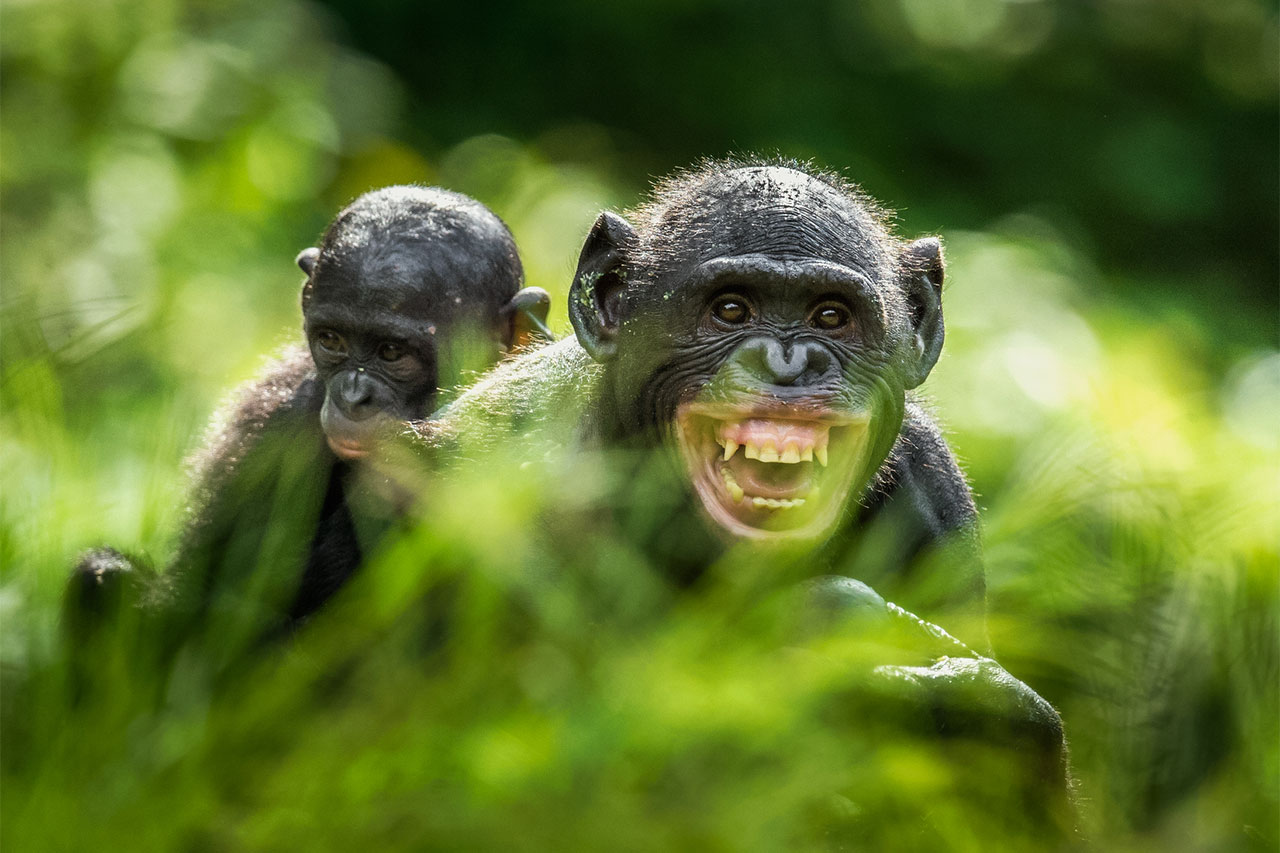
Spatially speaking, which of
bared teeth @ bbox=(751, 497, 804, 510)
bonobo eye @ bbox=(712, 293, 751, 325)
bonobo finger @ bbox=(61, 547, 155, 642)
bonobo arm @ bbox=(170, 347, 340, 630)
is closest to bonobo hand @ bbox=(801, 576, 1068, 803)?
bared teeth @ bbox=(751, 497, 804, 510)

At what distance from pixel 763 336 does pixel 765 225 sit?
259 millimetres

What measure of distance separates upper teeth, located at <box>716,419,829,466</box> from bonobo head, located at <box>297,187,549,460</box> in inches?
53.6

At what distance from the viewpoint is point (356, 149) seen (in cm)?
1027

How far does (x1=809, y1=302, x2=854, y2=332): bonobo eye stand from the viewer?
11.1ft

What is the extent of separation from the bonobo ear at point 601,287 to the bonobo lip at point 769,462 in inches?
12.6

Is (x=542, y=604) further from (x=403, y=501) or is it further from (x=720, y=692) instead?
(x=403, y=501)

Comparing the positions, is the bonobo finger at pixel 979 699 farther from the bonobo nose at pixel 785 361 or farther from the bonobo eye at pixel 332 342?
the bonobo eye at pixel 332 342

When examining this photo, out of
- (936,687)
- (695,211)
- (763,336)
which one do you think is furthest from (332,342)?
(936,687)

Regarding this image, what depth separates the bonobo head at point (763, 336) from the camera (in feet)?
10.6

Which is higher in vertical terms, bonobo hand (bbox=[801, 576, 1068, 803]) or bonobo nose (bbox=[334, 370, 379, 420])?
bonobo hand (bbox=[801, 576, 1068, 803])

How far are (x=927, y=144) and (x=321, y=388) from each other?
7632 millimetres

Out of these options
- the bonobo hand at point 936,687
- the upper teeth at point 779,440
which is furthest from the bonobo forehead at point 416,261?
the bonobo hand at point 936,687

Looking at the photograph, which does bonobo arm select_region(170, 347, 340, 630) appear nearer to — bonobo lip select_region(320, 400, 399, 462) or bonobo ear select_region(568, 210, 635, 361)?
bonobo lip select_region(320, 400, 399, 462)

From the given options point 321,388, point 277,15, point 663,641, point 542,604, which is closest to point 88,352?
point 542,604
